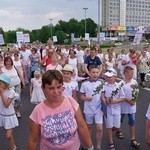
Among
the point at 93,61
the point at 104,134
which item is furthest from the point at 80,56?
the point at 104,134

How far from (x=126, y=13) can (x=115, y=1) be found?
7.42 metres

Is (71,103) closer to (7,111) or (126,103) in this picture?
(7,111)

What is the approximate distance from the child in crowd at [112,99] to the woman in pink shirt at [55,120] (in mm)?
3141

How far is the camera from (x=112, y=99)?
6.31m

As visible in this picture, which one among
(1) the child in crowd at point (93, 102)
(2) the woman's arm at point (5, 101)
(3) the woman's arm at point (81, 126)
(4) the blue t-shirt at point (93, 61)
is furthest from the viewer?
(4) the blue t-shirt at point (93, 61)

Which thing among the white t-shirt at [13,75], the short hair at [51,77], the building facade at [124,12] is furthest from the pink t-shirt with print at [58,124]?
the building facade at [124,12]

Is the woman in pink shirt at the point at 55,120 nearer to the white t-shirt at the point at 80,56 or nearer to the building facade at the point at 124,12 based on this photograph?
the white t-shirt at the point at 80,56

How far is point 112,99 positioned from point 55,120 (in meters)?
3.35

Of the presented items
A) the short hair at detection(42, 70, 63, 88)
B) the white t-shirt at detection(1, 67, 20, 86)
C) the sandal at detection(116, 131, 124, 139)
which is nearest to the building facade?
the white t-shirt at detection(1, 67, 20, 86)

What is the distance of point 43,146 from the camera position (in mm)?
3232

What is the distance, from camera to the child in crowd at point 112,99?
248 inches

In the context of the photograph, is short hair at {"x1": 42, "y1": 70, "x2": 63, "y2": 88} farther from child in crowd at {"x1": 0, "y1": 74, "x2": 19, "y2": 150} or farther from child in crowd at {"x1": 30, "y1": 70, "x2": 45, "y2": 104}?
child in crowd at {"x1": 30, "y1": 70, "x2": 45, "y2": 104}

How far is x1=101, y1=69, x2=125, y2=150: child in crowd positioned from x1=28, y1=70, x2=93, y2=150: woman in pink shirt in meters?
3.14

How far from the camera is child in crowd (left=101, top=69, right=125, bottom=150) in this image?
6.31m
